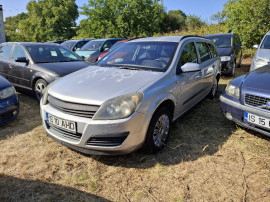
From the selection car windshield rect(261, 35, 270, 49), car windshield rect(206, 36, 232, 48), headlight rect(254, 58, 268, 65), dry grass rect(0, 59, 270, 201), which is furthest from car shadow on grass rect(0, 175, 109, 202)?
car windshield rect(206, 36, 232, 48)

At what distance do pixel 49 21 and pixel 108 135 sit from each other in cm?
3938

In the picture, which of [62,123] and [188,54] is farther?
[188,54]

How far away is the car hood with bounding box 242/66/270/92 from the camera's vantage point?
296 centimetres

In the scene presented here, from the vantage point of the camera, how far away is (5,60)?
561 centimetres

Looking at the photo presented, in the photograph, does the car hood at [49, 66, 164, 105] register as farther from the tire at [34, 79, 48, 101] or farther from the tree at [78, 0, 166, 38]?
the tree at [78, 0, 166, 38]

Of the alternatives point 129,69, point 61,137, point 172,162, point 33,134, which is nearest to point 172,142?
point 172,162

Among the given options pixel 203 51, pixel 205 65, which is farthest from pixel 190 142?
pixel 203 51

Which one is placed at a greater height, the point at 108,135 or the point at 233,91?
the point at 233,91

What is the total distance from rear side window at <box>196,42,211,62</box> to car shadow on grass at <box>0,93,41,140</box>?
3277mm

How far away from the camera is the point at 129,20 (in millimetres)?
21531

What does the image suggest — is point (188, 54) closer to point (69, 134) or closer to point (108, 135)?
point (108, 135)

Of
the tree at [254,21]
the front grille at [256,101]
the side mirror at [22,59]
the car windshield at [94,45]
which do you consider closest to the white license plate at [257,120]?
the front grille at [256,101]

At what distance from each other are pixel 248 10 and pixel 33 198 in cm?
1289

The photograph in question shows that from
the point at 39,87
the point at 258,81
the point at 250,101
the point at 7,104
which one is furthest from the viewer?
the point at 39,87
